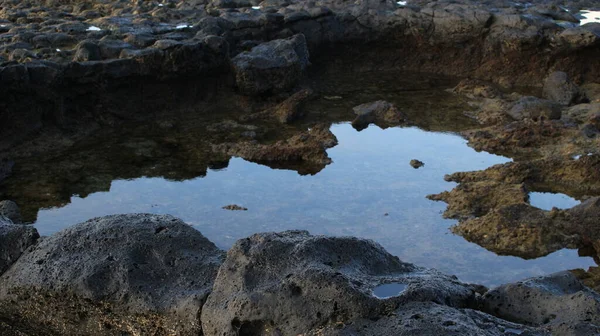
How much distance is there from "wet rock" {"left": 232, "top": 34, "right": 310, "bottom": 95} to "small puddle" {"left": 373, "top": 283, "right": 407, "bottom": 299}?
7431 mm

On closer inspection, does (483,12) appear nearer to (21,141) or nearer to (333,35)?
(333,35)

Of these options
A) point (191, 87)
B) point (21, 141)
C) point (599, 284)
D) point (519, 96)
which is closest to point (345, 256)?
point (599, 284)

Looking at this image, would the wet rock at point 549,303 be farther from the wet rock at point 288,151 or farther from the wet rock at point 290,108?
the wet rock at point 290,108

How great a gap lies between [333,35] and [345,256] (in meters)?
9.03

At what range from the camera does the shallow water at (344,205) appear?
290 inches

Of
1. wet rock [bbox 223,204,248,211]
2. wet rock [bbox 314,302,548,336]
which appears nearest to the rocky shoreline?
wet rock [bbox 314,302,548,336]

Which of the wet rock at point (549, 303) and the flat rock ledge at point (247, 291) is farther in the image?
the wet rock at point (549, 303)

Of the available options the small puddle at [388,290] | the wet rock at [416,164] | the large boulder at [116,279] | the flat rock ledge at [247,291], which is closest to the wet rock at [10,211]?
the flat rock ledge at [247,291]

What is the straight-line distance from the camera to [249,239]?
4797 millimetres

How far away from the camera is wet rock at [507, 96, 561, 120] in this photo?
36.2 ft

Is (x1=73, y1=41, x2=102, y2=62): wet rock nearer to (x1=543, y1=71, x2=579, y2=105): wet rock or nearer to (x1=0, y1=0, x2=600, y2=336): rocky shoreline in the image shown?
(x1=0, y1=0, x2=600, y2=336): rocky shoreline

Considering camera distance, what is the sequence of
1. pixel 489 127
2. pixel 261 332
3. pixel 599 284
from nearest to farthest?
1. pixel 261 332
2. pixel 599 284
3. pixel 489 127

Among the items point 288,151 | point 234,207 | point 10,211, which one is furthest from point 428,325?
point 288,151

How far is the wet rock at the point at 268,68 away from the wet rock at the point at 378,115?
1088 mm
